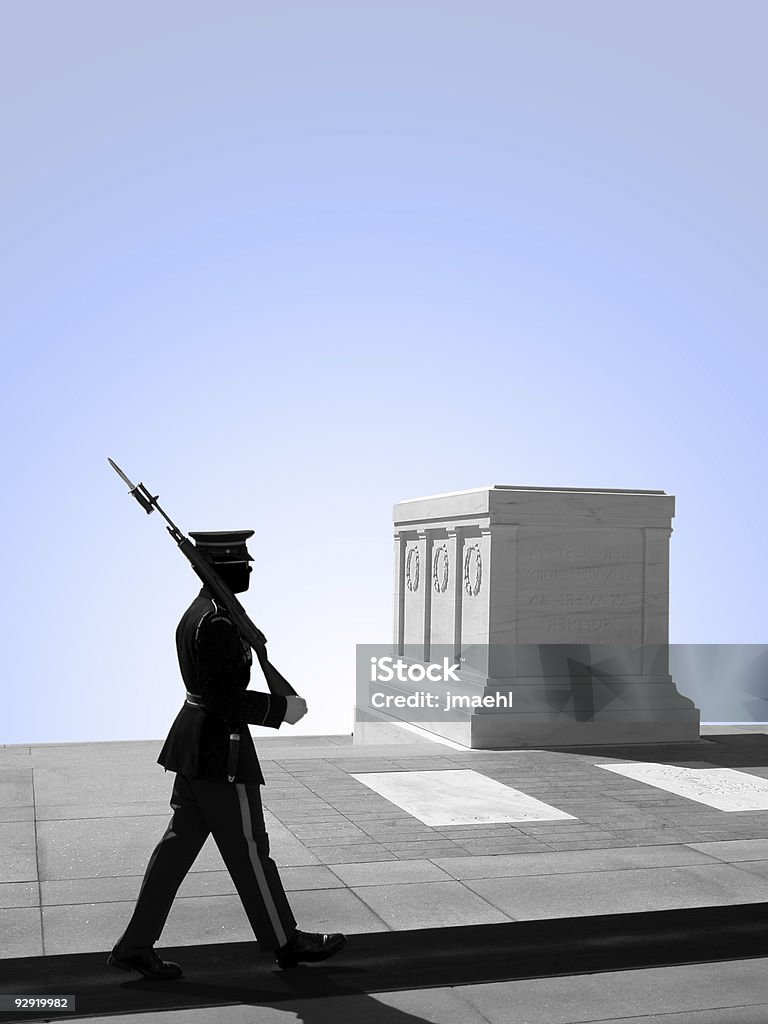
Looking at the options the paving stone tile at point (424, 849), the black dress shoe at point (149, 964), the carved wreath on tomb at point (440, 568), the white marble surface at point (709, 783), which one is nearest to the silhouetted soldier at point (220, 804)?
the black dress shoe at point (149, 964)

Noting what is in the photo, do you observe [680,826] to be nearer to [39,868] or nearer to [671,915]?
[671,915]

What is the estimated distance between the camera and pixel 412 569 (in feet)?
45.8

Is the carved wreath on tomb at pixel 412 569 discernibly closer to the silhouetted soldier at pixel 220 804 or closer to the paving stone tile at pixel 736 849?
the paving stone tile at pixel 736 849

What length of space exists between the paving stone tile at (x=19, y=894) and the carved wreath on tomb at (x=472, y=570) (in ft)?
21.1

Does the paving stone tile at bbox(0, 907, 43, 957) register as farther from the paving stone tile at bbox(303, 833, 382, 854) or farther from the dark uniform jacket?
the paving stone tile at bbox(303, 833, 382, 854)

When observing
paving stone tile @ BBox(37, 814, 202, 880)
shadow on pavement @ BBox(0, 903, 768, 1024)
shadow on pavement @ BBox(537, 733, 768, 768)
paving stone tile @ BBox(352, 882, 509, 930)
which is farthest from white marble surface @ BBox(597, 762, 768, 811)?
paving stone tile @ BBox(37, 814, 202, 880)

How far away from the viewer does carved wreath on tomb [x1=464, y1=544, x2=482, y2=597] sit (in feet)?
39.1

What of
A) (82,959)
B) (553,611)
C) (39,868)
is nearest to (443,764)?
(553,611)

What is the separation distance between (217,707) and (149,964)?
1064 mm

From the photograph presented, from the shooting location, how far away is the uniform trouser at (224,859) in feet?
15.9

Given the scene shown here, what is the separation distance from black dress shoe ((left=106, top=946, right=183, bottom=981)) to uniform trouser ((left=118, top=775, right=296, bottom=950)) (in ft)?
0.11

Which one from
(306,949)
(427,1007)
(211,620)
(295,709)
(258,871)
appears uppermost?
(211,620)

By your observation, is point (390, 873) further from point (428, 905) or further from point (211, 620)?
point (211, 620)

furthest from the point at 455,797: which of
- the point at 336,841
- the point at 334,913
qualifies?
the point at 334,913
